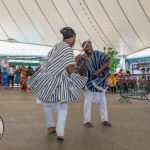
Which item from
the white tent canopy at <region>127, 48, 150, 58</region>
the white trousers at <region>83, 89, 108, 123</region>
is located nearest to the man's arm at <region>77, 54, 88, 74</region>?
the white trousers at <region>83, 89, 108, 123</region>

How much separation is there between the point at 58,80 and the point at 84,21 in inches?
812

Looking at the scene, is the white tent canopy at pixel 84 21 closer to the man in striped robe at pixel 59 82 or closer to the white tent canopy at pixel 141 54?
the white tent canopy at pixel 141 54

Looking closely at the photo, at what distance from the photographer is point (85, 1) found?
23.2m

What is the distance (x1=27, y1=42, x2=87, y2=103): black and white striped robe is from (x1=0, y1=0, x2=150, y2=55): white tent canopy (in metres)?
16.2

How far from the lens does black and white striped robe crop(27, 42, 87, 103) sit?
5047 mm

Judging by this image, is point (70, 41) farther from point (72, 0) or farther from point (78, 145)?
point (72, 0)

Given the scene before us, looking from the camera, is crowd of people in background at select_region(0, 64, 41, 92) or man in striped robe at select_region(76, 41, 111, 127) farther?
crowd of people in background at select_region(0, 64, 41, 92)

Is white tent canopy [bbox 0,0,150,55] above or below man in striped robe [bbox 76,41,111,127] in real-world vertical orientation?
above

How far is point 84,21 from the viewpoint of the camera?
2536 cm

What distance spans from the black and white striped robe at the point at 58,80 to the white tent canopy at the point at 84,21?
1623 cm

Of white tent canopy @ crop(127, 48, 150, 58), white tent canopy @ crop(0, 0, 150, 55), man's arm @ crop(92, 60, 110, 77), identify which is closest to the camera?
man's arm @ crop(92, 60, 110, 77)

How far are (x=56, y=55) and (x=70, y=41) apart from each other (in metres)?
0.38

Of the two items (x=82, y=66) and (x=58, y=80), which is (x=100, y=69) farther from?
(x=58, y=80)

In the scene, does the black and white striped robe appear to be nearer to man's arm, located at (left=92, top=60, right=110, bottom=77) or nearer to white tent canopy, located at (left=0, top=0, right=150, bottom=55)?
man's arm, located at (left=92, top=60, right=110, bottom=77)
